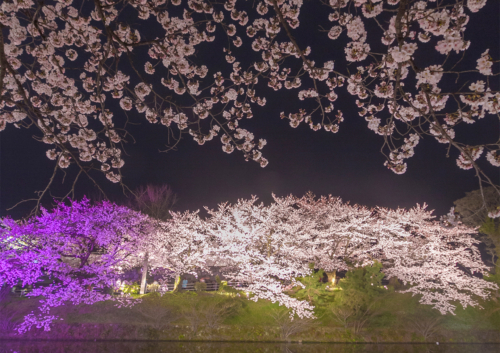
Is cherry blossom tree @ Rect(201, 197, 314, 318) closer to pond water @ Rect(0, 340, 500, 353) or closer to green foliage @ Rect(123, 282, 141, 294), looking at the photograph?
pond water @ Rect(0, 340, 500, 353)

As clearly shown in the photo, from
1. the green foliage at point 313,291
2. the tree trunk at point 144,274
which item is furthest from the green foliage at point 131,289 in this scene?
the green foliage at point 313,291

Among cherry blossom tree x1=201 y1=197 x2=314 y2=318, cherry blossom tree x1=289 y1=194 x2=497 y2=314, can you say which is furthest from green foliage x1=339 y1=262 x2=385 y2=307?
cherry blossom tree x1=289 y1=194 x2=497 y2=314

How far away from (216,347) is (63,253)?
7.79 m

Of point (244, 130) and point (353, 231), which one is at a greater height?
point (353, 231)

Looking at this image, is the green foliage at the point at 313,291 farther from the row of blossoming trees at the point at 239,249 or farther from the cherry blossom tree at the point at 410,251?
the cherry blossom tree at the point at 410,251

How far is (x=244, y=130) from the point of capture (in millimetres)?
5496

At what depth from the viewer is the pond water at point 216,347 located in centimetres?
Answer: 1081

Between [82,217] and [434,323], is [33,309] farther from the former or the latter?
[434,323]

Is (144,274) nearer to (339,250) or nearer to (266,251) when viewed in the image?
(266,251)

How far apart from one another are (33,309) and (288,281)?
11972 millimetres

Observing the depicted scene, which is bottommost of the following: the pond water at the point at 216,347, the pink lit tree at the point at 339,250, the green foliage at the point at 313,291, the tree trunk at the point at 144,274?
the pond water at the point at 216,347

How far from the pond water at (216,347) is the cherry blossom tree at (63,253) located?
898 mm

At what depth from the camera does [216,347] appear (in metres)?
11.6

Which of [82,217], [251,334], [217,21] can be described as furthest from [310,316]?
[217,21]
